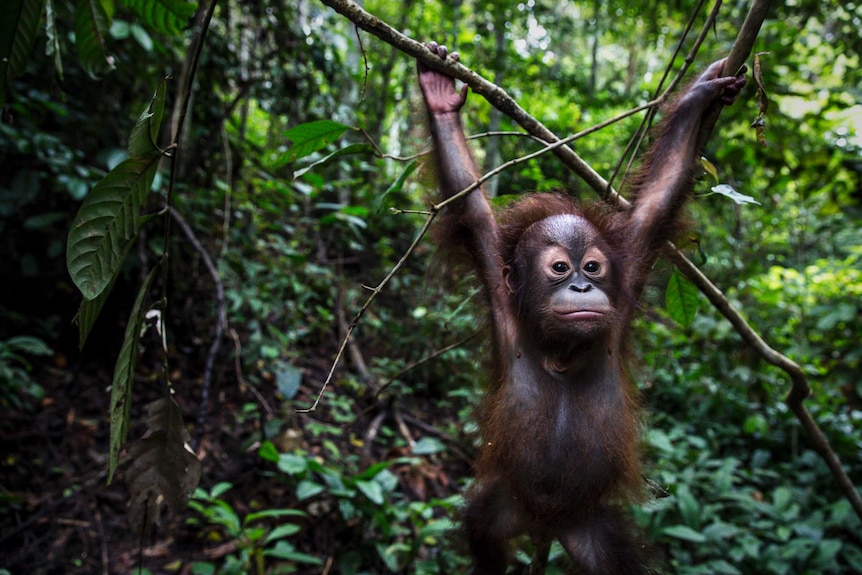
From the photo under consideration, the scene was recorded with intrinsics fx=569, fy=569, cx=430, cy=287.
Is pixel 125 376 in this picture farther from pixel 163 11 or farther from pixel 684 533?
pixel 684 533

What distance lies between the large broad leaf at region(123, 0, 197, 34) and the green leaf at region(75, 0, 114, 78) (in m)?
0.10

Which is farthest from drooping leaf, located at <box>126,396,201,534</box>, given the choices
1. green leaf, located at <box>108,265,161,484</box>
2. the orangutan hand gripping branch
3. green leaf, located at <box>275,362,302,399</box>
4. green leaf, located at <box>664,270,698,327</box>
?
green leaf, located at <box>275,362,302,399</box>

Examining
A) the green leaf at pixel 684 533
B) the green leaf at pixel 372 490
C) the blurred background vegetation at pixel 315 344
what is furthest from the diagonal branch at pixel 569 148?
the green leaf at pixel 372 490

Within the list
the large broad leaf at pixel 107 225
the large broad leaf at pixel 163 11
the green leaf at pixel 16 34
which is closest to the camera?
the large broad leaf at pixel 107 225

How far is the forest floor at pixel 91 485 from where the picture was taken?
3234mm

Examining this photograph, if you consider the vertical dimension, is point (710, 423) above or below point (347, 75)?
below

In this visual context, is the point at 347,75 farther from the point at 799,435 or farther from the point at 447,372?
the point at 799,435

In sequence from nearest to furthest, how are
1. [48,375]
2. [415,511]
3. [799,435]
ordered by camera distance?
1. [415,511]
2. [48,375]
3. [799,435]

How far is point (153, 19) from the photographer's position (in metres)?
1.88

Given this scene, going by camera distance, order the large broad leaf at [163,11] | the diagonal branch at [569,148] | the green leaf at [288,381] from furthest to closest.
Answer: the green leaf at [288,381] → the large broad leaf at [163,11] → the diagonal branch at [569,148]

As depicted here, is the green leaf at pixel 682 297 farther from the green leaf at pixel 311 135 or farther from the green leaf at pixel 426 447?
the green leaf at pixel 426 447

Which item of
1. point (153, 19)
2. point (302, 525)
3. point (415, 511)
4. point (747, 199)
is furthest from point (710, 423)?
point (153, 19)

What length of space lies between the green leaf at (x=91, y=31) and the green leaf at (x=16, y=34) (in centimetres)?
39

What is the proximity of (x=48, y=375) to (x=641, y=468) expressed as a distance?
168 inches
